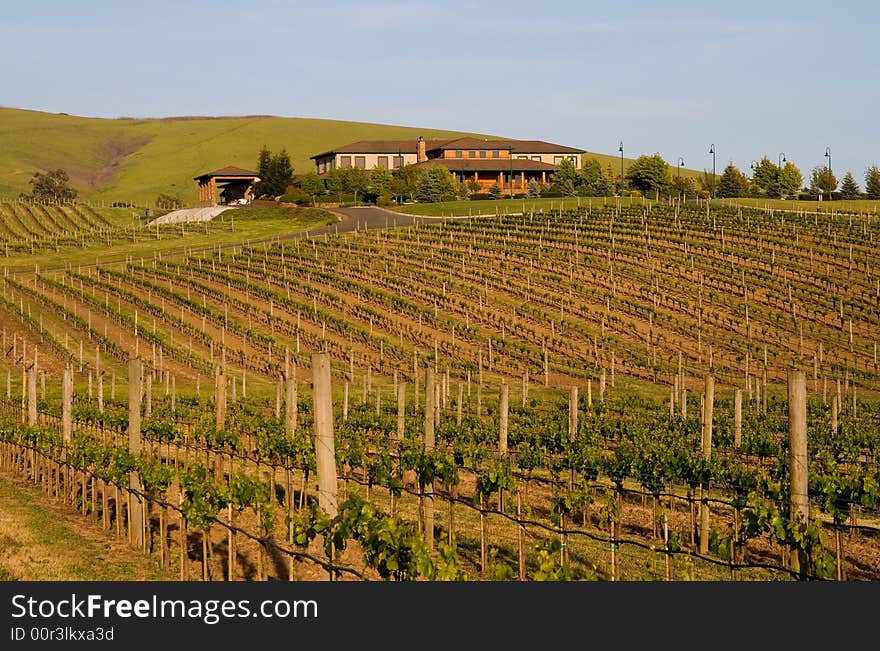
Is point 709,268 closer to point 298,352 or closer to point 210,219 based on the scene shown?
point 298,352

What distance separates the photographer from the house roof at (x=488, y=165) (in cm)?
13962

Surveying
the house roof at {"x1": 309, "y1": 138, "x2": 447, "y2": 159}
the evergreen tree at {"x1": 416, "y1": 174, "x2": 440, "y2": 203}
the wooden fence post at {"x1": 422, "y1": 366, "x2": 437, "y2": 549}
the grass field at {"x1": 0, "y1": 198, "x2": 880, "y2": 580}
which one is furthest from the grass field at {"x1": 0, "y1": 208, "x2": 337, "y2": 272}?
the wooden fence post at {"x1": 422, "y1": 366, "x2": 437, "y2": 549}

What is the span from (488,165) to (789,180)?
36365 mm

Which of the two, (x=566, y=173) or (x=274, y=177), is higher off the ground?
(x=566, y=173)

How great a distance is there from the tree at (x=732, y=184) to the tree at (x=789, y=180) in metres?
3.89

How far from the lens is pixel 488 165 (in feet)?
468

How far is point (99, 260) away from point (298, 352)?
2906 centimetres

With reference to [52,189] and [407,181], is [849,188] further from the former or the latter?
[52,189]

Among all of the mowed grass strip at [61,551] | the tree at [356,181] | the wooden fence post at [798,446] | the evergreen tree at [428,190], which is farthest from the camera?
the tree at [356,181]

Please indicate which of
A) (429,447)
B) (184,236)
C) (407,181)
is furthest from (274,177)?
(429,447)

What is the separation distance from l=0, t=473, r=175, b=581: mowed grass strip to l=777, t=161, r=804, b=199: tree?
4376 inches

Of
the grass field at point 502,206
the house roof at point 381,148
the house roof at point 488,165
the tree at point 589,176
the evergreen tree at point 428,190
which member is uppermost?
the house roof at point 381,148

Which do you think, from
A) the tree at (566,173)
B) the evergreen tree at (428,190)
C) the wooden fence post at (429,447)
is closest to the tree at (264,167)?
the evergreen tree at (428,190)

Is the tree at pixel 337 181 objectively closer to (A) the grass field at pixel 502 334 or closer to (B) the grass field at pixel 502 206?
(B) the grass field at pixel 502 206
